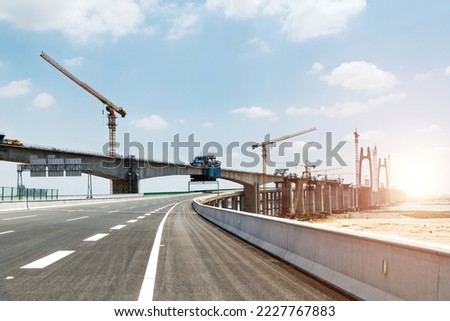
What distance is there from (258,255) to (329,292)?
4883mm

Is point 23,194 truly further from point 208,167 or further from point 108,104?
point 108,104

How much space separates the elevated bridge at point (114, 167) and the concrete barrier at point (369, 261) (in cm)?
6914

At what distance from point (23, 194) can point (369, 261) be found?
47712mm

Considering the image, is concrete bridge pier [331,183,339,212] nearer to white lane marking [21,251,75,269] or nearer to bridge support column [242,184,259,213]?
bridge support column [242,184,259,213]

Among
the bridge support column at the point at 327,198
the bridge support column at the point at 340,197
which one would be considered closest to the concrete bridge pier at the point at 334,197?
the bridge support column at the point at 340,197

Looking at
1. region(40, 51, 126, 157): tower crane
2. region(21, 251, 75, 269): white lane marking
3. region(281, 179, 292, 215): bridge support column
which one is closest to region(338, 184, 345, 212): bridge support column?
region(281, 179, 292, 215): bridge support column

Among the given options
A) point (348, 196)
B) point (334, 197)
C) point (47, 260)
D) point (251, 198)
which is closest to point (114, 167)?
point (251, 198)

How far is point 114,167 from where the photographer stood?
314 feet

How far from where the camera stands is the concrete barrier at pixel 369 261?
17.5 ft

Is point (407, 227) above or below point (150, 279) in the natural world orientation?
below

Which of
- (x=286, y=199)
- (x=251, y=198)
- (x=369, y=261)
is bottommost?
(x=286, y=199)

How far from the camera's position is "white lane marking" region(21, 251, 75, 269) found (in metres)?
9.48

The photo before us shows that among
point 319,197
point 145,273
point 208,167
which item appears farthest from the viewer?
point 319,197
